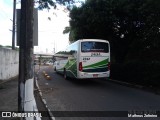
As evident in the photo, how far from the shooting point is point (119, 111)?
9523mm

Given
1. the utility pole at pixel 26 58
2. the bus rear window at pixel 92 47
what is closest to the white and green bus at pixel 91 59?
the bus rear window at pixel 92 47

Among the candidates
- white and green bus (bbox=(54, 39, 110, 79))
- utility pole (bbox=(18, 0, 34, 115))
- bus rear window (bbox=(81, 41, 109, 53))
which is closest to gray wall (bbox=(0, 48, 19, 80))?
white and green bus (bbox=(54, 39, 110, 79))

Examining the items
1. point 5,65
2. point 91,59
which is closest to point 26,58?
point 91,59

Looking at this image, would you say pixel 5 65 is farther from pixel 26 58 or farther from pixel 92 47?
pixel 26 58

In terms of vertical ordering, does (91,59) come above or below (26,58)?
below

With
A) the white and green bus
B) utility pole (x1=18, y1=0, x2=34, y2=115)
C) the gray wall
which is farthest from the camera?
the gray wall

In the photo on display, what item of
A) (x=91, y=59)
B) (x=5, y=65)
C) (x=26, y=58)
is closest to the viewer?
(x=26, y=58)

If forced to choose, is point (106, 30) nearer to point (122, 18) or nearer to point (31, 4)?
point (122, 18)

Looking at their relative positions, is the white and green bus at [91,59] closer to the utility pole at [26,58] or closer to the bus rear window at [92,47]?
the bus rear window at [92,47]

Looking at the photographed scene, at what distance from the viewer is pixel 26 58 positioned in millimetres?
7137

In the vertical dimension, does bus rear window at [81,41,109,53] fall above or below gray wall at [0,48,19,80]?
above

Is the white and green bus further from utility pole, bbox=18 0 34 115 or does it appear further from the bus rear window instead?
utility pole, bbox=18 0 34 115

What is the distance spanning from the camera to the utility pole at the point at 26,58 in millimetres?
7094

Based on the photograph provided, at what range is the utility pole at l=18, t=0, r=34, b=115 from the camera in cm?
709
